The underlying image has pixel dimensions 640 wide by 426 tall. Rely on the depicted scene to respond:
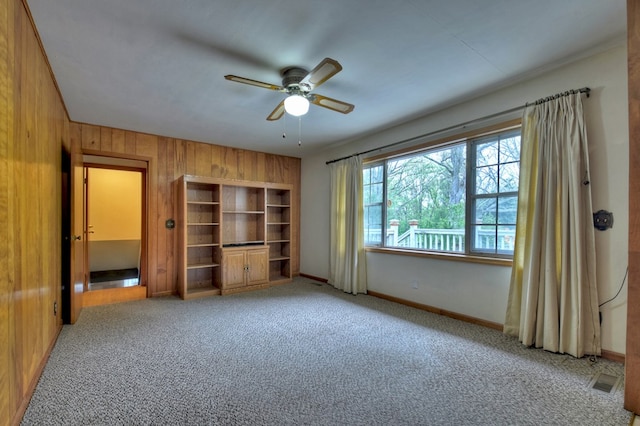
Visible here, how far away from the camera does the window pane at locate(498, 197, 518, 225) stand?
9.66 ft

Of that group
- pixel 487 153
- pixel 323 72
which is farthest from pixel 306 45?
pixel 487 153

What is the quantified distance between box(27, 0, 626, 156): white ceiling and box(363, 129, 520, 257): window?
666 millimetres

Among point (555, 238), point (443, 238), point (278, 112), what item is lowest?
point (443, 238)

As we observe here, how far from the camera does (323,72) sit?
212 centimetres

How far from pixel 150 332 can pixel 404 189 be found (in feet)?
11.7

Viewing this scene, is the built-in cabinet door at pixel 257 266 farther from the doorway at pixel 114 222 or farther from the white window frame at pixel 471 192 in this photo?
the doorway at pixel 114 222

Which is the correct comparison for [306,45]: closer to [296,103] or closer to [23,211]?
[296,103]

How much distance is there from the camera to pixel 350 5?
69.7 inches

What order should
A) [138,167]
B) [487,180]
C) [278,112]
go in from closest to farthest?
[278,112] → [487,180] → [138,167]

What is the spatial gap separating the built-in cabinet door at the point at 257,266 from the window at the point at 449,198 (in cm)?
177

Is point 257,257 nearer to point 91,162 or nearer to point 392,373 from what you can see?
point 91,162

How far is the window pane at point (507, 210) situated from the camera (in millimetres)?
2943

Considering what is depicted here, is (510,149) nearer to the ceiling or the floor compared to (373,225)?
nearer to the ceiling

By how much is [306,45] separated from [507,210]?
2537 millimetres
